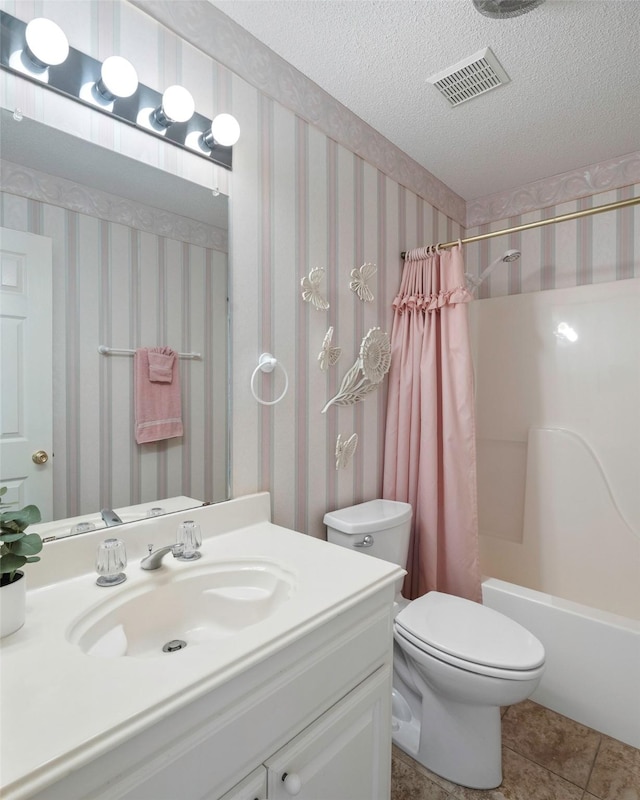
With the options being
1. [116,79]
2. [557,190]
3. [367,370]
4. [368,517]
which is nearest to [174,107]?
[116,79]

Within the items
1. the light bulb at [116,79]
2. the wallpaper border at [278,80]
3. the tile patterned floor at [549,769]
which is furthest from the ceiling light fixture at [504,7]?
the tile patterned floor at [549,769]

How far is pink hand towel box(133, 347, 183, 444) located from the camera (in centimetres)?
119

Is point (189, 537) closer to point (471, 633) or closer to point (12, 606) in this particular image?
point (12, 606)

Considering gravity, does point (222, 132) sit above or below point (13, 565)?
above

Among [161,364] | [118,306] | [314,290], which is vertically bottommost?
[161,364]

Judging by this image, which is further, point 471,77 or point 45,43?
point 471,77

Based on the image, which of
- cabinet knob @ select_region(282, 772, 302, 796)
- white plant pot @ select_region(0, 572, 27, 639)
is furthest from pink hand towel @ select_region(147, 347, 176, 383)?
cabinet knob @ select_region(282, 772, 302, 796)

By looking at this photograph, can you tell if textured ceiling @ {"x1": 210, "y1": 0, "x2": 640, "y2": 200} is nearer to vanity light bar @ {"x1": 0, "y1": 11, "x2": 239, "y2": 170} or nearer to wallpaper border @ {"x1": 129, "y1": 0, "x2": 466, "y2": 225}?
wallpaper border @ {"x1": 129, "y1": 0, "x2": 466, "y2": 225}

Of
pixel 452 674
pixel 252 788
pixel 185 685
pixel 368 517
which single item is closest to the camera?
pixel 185 685

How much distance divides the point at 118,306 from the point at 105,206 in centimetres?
25

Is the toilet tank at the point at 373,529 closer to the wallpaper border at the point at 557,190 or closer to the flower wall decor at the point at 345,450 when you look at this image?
the flower wall decor at the point at 345,450

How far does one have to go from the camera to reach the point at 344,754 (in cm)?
93

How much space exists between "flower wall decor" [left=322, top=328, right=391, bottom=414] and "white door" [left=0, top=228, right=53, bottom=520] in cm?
102

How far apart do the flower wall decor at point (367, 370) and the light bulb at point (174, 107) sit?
1.02m
